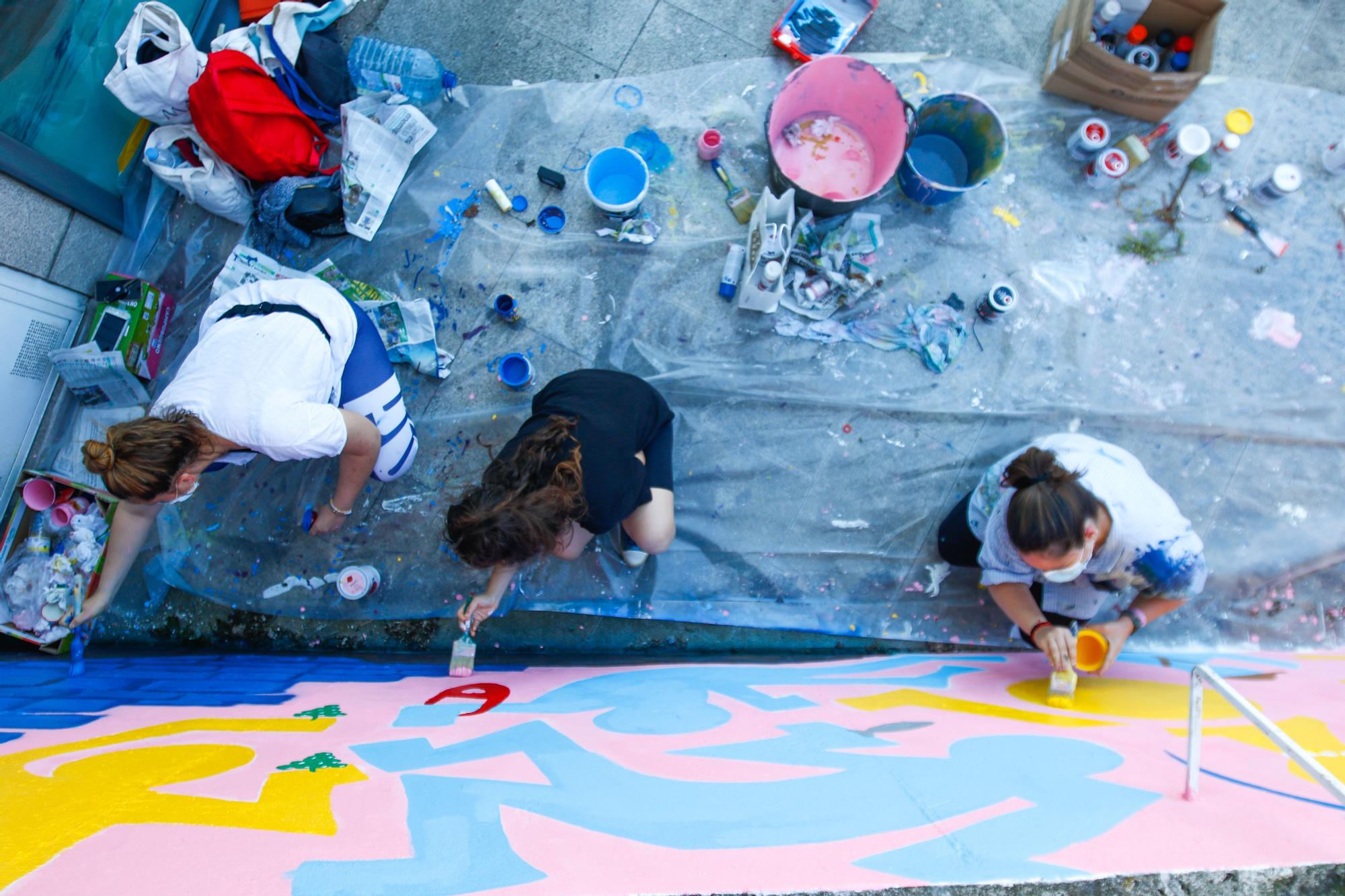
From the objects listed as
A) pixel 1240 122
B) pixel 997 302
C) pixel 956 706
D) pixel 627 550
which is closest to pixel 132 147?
pixel 627 550

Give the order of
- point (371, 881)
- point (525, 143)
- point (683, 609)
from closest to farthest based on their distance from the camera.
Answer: point (371, 881) → point (683, 609) → point (525, 143)

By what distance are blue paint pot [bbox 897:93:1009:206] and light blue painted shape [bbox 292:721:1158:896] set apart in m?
2.12

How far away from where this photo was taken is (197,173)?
2.69 m

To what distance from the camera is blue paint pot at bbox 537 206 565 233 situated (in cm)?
283

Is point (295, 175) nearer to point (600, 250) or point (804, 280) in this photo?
point (600, 250)

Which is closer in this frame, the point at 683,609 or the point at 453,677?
the point at 453,677

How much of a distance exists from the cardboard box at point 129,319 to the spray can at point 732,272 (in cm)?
237

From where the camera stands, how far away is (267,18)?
9.40 ft

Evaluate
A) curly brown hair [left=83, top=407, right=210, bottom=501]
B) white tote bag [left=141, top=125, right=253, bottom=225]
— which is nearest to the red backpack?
white tote bag [left=141, top=125, right=253, bottom=225]

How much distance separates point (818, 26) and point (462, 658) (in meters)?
3.05

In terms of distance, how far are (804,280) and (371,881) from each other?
2.45 meters

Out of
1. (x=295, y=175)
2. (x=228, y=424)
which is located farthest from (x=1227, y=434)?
(x=295, y=175)

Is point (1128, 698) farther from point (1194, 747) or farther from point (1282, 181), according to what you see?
point (1282, 181)

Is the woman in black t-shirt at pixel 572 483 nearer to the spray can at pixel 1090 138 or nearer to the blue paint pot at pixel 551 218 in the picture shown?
the blue paint pot at pixel 551 218
